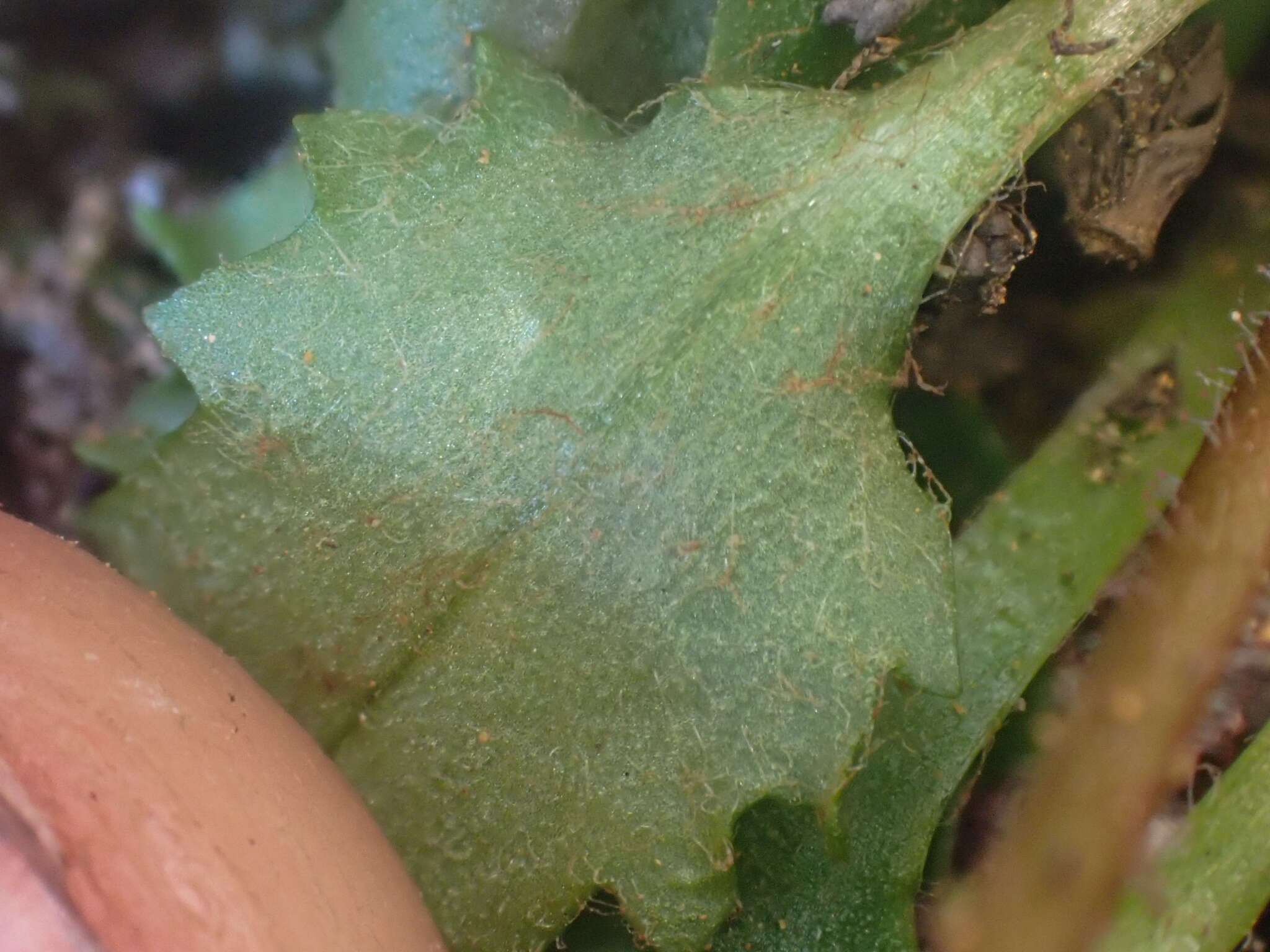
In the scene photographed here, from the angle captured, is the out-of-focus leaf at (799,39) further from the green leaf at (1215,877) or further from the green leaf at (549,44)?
the green leaf at (1215,877)

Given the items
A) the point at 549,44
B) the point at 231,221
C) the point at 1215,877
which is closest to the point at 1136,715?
the point at 1215,877

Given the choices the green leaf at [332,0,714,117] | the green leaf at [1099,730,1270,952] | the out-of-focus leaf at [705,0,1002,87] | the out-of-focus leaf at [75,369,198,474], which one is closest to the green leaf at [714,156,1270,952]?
the green leaf at [1099,730,1270,952]

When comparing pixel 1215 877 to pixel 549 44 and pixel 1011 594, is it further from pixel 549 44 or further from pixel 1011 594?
pixel 549 44

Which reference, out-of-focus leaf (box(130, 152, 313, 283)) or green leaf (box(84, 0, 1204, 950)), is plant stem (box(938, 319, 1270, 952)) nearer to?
green leaf (box(84, 0, 1204, 950))

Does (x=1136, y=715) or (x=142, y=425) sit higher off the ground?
(x=142, y=425)

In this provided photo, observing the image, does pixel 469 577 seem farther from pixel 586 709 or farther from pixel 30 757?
pixel 30 757

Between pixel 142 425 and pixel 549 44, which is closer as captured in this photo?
pixel 549 44

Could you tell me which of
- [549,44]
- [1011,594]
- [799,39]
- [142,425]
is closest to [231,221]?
[142,425]

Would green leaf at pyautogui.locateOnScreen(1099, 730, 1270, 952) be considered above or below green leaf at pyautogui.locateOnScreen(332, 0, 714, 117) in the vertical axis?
below

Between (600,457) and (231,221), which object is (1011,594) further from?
(231,221)

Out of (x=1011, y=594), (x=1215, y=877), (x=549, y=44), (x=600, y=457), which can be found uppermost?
(x=549, y=44)
